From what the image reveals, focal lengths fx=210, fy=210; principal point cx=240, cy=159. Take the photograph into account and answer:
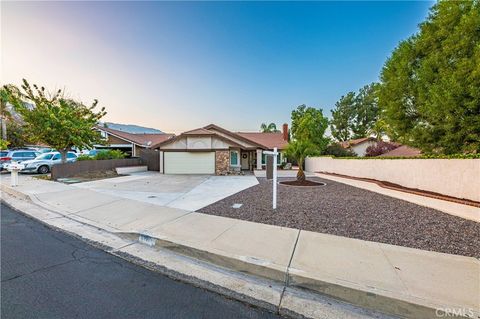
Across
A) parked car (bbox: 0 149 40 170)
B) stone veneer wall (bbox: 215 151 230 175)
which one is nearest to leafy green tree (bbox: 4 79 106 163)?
parked car (bbox: 0 149 40 170)

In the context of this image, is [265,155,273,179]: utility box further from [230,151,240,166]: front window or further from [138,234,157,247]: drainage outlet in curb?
[230,151,240,166]: front window

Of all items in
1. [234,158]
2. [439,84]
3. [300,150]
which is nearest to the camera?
[439,84]

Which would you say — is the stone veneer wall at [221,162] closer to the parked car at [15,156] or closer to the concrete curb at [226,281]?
the concrete curb at [226,281]

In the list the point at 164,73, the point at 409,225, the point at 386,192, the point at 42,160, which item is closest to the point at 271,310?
the point at 409,225

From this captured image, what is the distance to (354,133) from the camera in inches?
1713

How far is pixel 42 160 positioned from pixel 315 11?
22.8 metres

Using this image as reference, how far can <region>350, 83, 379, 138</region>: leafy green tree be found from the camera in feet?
135

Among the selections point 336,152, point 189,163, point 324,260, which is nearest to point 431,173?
point 324,260

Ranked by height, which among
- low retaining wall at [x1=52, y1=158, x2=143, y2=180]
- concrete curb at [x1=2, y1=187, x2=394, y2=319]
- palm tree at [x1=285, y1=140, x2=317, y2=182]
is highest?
palm tree at [x1=285, y1=140, x2=317, y2=182]

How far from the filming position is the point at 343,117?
145ft

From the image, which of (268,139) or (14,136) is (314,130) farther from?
(14,136)

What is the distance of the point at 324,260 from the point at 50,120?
700 inches

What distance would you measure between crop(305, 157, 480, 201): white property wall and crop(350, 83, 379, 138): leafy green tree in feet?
105

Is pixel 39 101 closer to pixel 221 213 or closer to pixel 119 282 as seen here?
pixel 221 213
